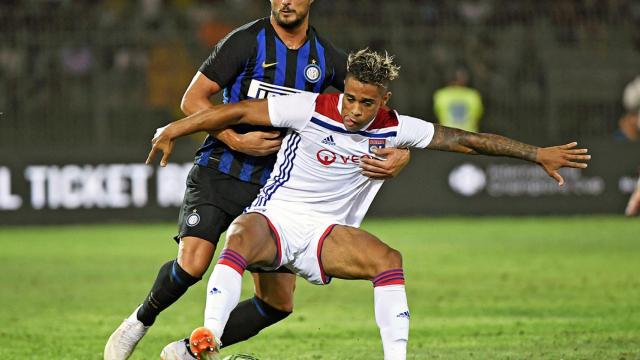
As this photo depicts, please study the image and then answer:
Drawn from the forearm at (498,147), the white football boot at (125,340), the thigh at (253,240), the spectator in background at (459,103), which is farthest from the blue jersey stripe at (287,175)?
the spectator in background at (459,103)

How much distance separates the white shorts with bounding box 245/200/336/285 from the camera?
6.24m

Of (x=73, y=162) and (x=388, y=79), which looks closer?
(x=388, y=79)

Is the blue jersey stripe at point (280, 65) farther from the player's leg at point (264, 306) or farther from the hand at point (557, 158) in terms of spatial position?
the hand at point (557, 158)

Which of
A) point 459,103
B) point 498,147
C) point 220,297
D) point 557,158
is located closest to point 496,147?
point 498,147

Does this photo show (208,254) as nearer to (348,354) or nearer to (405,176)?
(348,354)

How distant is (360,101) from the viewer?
6148 millimetres

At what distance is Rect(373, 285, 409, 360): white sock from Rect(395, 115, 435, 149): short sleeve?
0.85m

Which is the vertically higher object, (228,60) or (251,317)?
(228,60)

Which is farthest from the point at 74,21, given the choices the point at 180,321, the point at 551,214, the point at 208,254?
the point at 208,254

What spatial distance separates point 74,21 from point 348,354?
11.8 m

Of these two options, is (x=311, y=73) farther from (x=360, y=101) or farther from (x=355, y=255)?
(x=355, y=255)

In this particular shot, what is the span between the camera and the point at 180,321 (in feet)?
30.8

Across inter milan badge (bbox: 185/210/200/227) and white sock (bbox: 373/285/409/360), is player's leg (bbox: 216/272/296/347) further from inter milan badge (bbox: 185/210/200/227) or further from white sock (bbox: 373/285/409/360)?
white sock (bbox: 373/285/409/360)

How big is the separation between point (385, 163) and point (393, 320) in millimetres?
905
